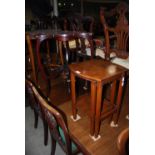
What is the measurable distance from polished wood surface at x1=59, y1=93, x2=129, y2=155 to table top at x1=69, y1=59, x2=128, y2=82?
48 cm

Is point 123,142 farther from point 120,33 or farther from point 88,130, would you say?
point 120,33

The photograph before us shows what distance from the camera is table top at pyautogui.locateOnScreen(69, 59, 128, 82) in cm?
119

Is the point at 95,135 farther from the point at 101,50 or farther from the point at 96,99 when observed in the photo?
the point at 101,50

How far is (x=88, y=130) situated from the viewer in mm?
1433

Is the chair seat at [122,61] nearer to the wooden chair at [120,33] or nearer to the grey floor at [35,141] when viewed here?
the wooden chair at [120,33]

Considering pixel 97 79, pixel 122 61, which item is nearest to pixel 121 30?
pixel 122 61

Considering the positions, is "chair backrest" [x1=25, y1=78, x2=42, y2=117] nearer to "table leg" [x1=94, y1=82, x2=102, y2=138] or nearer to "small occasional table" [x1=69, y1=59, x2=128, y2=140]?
"small occasional table" [x1=69, y1=59, x2=128, y2=140]

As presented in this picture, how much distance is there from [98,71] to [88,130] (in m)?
0.52

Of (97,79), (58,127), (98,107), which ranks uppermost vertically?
(97,79)

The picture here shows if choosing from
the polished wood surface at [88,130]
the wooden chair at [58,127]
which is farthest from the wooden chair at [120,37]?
the wooden chair at [58,127]
